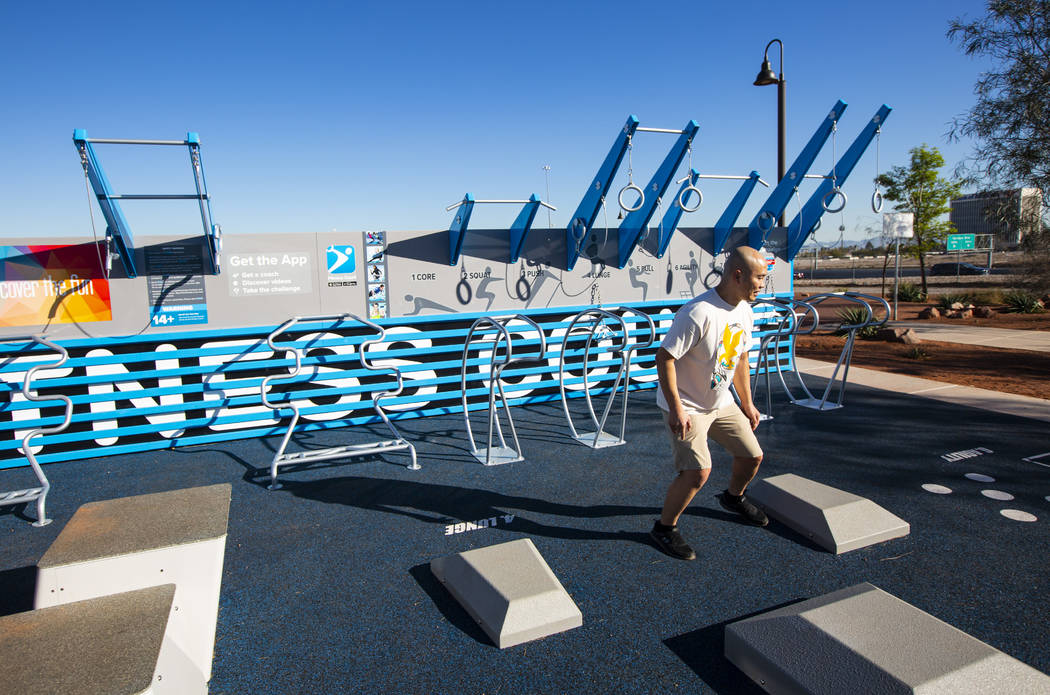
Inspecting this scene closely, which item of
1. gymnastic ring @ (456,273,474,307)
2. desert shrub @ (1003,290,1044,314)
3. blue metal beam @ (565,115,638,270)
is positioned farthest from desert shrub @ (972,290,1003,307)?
gymnastic ring @ (456,273,474,307)

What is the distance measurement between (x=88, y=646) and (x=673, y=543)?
2688mm

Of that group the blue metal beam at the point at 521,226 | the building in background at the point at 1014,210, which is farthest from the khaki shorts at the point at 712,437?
the building in background at the point at 1014,210

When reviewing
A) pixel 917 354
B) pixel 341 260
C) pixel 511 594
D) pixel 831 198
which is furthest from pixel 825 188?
pixel 511 594

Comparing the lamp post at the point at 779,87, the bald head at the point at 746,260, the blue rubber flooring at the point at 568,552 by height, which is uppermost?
the lamp post at the point at 779,87

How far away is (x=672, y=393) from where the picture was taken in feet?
9.93

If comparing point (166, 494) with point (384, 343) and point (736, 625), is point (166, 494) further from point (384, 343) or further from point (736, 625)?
point (384, 343)

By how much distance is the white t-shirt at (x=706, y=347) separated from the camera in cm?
304

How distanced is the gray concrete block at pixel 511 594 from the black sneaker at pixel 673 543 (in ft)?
2.64

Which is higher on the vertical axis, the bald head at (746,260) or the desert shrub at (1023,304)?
the bald head at (746,260)

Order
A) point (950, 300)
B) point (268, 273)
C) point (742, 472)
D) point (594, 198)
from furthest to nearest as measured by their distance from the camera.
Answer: point (950, 300)
point (594, 198)
point (268, 273)
point (742, 472)

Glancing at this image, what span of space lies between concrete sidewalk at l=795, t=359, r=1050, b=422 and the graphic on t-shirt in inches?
176

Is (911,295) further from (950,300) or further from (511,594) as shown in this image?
(511,594)

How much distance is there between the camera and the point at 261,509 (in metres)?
4.27

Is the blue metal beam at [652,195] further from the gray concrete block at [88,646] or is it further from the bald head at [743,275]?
the gray concrete block at [88,646]
